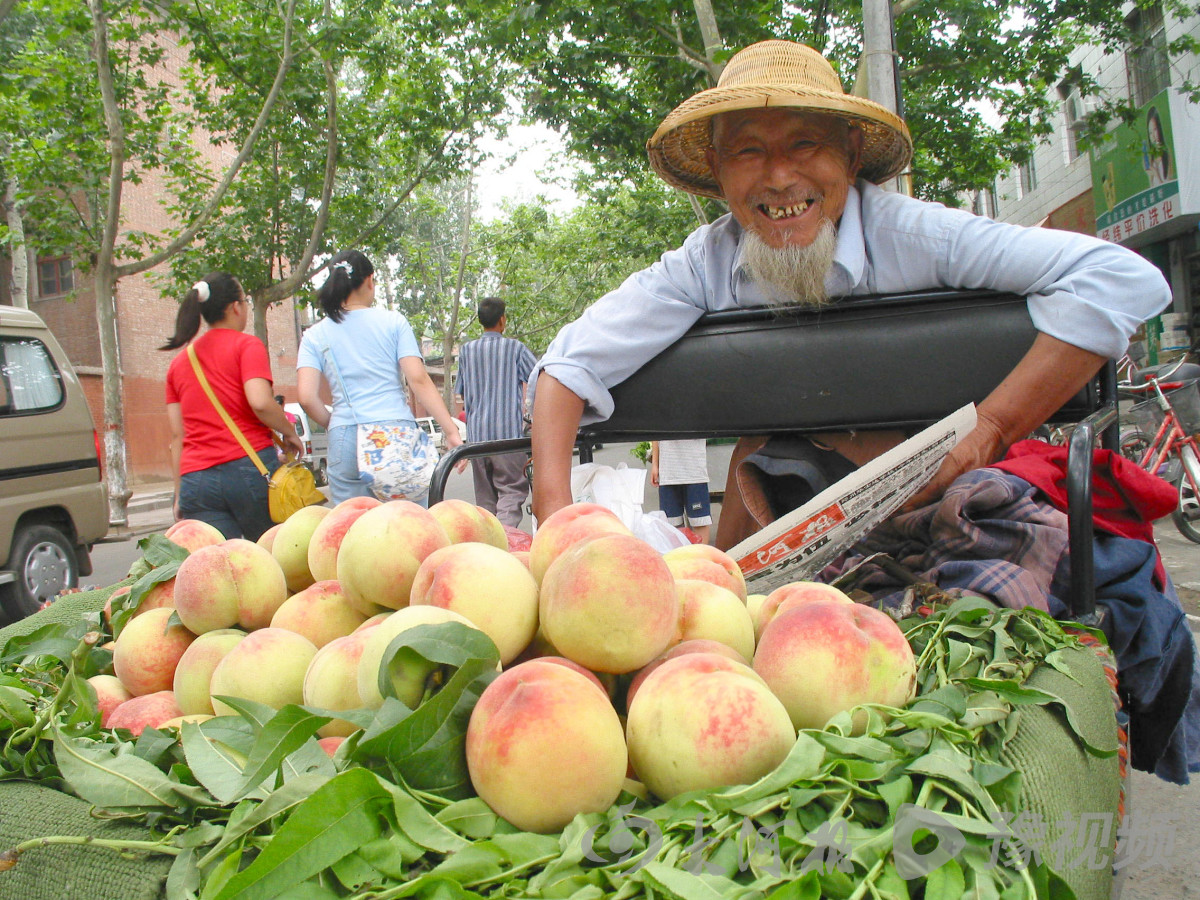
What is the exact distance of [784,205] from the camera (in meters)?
2.28

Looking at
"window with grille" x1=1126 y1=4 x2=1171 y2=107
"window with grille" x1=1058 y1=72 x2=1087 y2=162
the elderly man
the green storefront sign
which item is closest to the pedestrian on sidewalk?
the elderly man

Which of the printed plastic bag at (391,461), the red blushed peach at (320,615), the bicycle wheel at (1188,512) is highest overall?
the printed plastic bag at (391,461)

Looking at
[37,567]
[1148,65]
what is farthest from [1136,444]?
[1148,65]

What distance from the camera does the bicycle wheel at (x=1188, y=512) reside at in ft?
19.6

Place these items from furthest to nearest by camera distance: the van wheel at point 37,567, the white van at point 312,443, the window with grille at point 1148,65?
the white van at point 312,443, the window with grille at point 1148,65, the van wheel at point 37,567

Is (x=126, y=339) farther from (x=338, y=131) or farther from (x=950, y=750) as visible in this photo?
→ (x=950, y=750)

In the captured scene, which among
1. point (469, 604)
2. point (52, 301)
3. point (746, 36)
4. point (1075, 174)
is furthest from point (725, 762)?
point (52, 301)

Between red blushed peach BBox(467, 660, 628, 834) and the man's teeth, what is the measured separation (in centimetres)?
179

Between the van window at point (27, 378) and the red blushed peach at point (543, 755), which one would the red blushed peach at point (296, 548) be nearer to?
the red blushed peach at point (543, 755)

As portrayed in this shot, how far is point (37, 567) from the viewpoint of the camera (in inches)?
227

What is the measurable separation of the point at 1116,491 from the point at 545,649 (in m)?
1.35

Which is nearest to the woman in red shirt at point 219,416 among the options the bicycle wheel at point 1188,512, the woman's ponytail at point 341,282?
the woman's ponytail at point 341,282

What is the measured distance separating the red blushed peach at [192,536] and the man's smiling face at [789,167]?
155 cm

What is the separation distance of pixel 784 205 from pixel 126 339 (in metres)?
20.2
